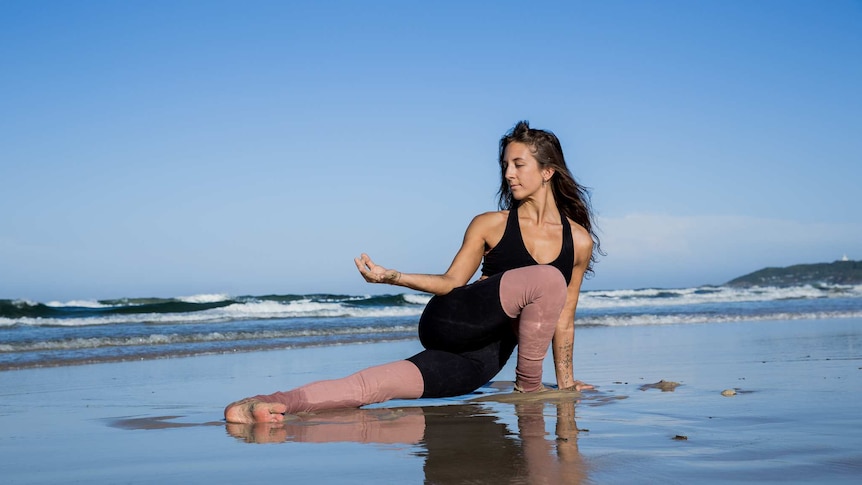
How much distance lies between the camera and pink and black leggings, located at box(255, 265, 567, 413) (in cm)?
386

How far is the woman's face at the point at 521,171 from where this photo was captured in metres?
4.17

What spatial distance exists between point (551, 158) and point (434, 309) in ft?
3.43

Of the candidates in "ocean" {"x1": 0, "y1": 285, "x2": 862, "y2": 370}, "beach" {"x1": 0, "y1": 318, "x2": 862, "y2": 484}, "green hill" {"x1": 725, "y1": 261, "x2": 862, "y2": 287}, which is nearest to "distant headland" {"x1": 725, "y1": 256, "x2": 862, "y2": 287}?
"green hill" {"x1": 725, "y1": 261, "x2": 862, "y2": 287}

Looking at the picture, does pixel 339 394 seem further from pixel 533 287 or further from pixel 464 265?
pixel 533 287

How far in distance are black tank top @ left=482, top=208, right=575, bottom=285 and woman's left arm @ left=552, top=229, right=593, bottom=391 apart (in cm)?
8

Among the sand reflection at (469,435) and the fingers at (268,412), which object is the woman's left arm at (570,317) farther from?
the fingers at (268,412)

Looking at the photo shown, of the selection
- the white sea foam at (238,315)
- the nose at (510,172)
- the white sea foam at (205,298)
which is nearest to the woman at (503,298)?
the nose at (510,172)

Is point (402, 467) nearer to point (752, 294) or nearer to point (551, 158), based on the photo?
point (551, 158)

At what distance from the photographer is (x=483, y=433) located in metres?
3.27

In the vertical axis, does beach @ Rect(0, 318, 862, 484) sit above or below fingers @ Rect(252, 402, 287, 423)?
below

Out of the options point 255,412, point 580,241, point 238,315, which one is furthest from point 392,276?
point 238,315

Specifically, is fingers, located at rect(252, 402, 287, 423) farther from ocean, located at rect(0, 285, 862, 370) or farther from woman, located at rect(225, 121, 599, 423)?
ocean, located at rect(0, 285, 862, 370)

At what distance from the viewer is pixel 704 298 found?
90.0 feet

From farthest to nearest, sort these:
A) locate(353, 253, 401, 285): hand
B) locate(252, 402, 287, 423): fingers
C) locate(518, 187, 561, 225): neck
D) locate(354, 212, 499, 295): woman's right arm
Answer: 1. locate(518, 187, 561, 225): neck
2. locate(354, 212, 499, 295): woman's right arm
3. locate(252, 402, 287, 423): fingers
4. locate(353, 253, 401, 285): hand
